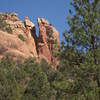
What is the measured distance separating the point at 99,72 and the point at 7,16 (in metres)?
63.4

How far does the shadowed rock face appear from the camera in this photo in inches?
2271

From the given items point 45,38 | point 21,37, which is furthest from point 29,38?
point 45,38

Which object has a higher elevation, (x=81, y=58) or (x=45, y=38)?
(x=45, y=38)

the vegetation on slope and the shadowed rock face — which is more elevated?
the shadowed rock face

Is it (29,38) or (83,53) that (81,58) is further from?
(29,38)

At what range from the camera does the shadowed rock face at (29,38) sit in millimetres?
57688

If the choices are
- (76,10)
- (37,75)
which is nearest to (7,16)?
(37,75)

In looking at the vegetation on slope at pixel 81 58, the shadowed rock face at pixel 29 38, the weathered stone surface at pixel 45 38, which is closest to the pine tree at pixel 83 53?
the vegetation on slope at pixel 81 58

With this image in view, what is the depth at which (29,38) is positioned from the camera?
6725 centimetres

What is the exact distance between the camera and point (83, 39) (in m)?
10.6

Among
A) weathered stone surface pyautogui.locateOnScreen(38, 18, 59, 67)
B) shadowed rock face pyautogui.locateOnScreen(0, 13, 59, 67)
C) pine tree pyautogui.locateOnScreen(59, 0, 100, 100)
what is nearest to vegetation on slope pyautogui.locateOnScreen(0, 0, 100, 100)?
pine tree pyautogui.locateOnScreen(59, 0, 100, 100)

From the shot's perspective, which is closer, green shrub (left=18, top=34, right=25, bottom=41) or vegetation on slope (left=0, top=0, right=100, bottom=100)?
vegetation on slope (left=0, top=0, right=100, bottom=100)

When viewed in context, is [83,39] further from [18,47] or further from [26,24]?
[26,24]

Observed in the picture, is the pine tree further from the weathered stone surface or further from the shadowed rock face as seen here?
the weathered stone surface
